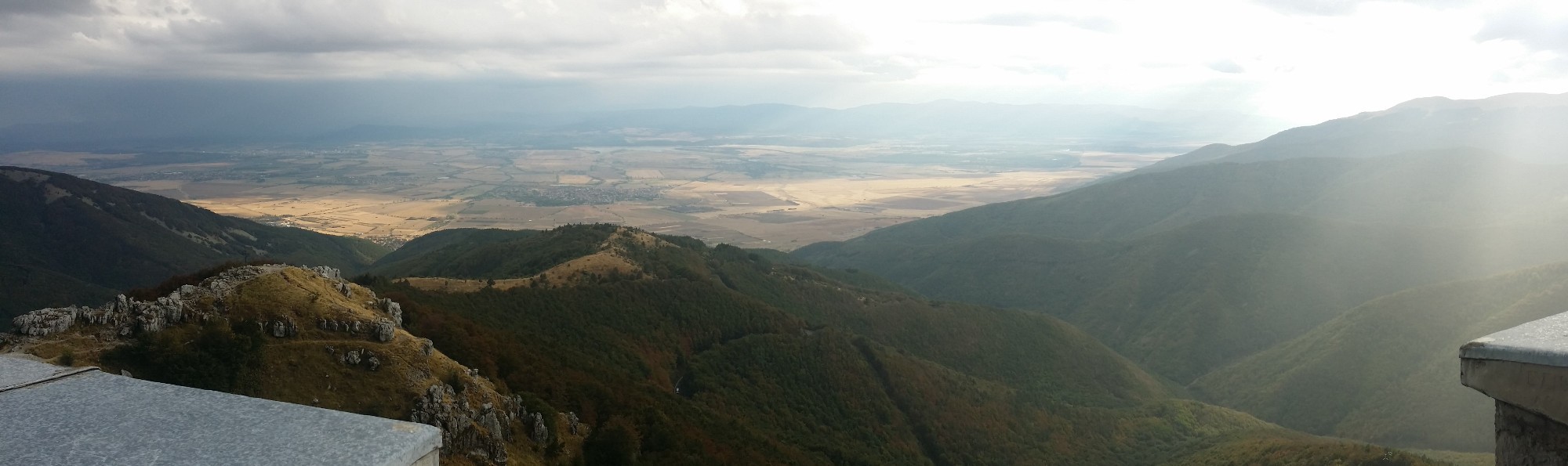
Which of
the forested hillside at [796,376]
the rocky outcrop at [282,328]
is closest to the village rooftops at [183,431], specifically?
the rocky outcrop at [282,328]

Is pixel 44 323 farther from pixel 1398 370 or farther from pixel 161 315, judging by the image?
pixel 1398 370

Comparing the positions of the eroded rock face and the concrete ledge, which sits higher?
the concrete ledge

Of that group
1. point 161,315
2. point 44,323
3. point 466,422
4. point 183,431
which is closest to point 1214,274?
point 466,422

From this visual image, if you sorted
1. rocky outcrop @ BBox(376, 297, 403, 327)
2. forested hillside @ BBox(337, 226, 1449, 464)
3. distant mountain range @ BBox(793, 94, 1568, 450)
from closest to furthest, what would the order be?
1. rocky outcrop @ BBox(376, 297, 403, 327)
2. forested hillside @ BBox(337, 226, 1449, 464)
3. distant mountain range @ BBox(793, 94, 1568, 450)

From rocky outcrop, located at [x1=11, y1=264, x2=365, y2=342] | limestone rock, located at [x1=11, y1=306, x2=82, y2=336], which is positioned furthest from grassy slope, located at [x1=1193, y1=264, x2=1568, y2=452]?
limestone rock, located at [x1=11, y1=306, x2=82, y2=336]

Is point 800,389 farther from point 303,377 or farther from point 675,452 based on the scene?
point 303,377

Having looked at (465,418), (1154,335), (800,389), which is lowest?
(1154,335)

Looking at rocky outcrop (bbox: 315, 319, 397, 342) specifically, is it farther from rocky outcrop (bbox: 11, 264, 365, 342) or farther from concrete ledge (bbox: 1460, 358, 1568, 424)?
concrete ledge (bbox: 1460, 358, 1568, 424)

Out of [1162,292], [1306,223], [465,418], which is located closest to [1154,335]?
[1162,292]

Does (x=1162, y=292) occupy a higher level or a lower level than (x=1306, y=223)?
lower
